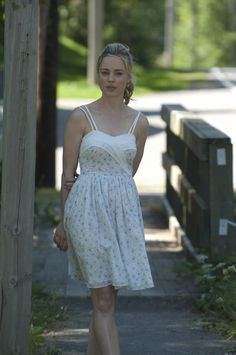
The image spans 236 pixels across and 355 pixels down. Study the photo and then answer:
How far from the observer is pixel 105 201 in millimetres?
5121

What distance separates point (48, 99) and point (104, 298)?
10.1 m

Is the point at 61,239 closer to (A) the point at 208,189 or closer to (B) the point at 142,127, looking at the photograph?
(B) the point at 142,127

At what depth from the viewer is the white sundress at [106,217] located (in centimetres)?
510

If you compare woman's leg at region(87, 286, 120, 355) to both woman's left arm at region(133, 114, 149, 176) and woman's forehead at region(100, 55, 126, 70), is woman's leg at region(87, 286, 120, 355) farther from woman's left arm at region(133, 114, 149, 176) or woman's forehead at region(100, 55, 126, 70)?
woman's forehead at region(100, 55, 126, 70)

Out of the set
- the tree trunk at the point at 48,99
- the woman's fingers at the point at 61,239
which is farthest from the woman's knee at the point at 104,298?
the tree trunk at the point at 48,99

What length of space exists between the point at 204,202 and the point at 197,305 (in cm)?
131

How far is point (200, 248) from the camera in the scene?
853 cm

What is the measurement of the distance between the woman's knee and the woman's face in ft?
3.02

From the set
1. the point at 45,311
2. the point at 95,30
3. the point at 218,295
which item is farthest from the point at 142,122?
the point at 95,30

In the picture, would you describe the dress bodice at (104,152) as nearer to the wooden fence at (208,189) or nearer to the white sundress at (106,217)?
the white sundress at (106,217)

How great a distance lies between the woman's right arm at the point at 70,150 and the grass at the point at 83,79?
104 feet

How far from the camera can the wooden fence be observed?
319 inches

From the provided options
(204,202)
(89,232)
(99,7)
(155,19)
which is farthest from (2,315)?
(155,19)

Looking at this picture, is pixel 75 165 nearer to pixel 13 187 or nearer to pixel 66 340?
pixel 13 187
